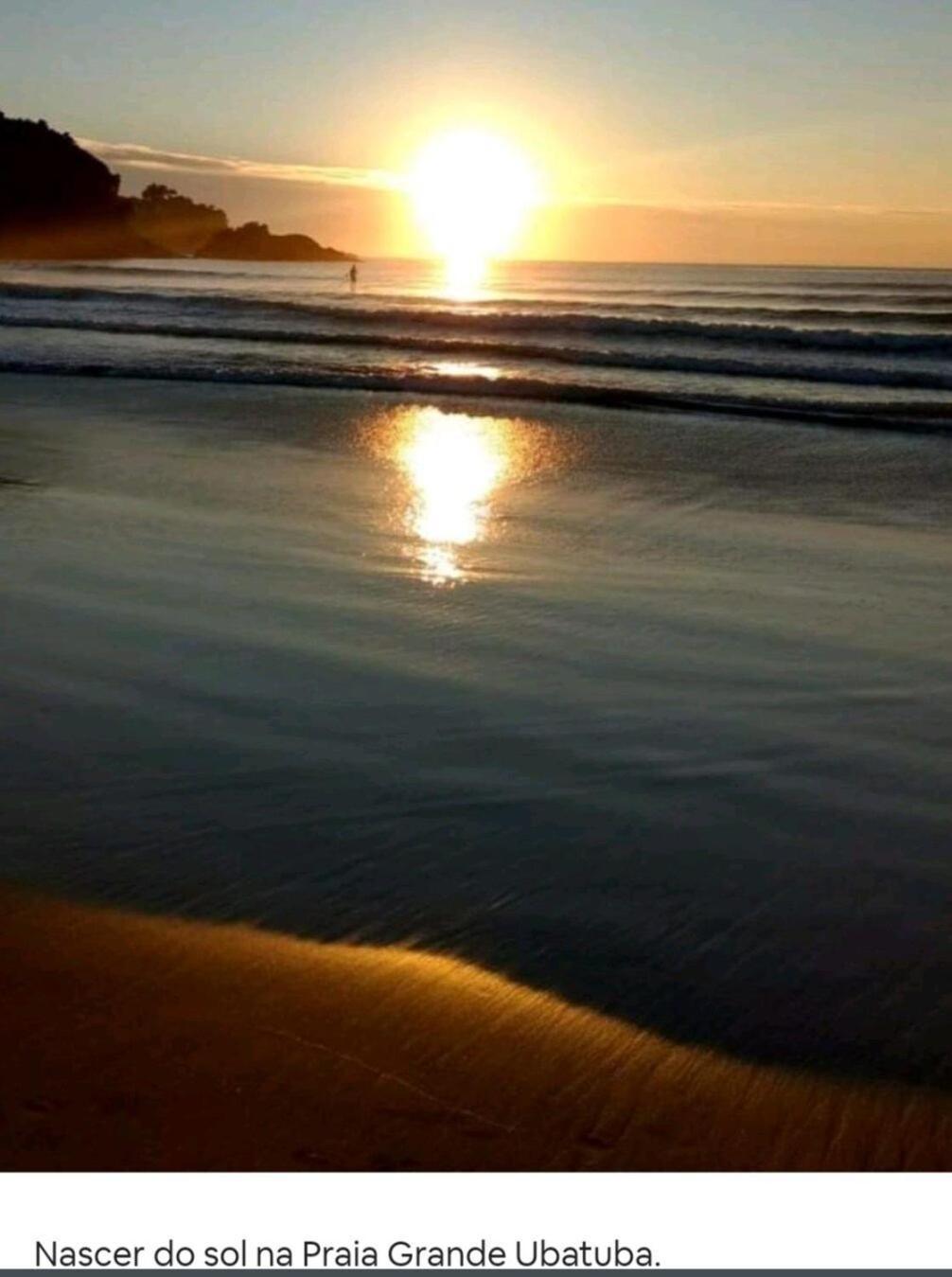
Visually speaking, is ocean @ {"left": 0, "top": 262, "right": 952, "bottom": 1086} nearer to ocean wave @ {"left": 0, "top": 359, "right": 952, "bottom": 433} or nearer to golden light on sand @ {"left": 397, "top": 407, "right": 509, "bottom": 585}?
golden light on sand @ {"left": 397, "top": 407, "right": 509, "bottom": 585}

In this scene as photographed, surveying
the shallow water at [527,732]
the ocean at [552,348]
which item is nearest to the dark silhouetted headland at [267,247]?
the ocean at [552,348]

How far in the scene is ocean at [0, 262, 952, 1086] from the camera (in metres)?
3.59

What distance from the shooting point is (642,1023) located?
3172 mm

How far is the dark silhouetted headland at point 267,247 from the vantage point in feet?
431

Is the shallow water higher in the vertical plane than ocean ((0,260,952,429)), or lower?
lower

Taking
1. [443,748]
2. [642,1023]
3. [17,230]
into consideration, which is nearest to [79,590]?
[443,748]

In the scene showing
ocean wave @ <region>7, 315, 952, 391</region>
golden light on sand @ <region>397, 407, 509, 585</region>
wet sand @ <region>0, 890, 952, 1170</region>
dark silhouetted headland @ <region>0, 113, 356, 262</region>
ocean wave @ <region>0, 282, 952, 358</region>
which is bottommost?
wet sand @ <region>0, 890, 952, 1170</region>

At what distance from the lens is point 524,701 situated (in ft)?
17.5

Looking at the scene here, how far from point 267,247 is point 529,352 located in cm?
11908

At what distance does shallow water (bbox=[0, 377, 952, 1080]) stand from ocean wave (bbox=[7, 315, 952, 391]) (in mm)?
7917

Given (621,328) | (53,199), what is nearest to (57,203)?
(53,199)

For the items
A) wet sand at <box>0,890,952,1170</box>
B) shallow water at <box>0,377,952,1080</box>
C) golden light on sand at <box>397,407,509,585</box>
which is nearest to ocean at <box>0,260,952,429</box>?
golden light on sand at <box>397,407,509,585</box>

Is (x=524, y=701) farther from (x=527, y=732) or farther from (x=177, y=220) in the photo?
(x=177, y=220)

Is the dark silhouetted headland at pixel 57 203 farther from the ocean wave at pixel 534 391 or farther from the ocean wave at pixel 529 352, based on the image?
the ocean wave at pixel 534 391
